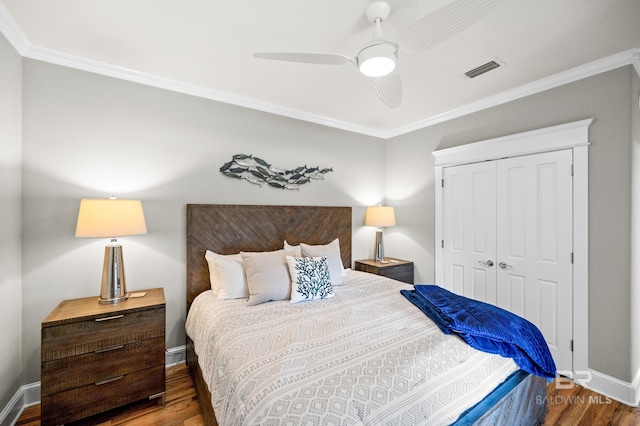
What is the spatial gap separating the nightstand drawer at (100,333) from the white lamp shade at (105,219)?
58 cm

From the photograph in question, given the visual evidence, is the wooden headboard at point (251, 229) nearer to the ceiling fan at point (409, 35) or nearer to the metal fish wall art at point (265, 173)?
the metal fish wall art at point (265, 173)

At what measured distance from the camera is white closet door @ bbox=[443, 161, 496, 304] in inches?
114

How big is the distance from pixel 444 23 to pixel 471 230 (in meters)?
2.38

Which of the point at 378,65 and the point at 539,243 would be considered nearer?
the point at 378,65

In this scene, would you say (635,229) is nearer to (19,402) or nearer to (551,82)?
(551,82)

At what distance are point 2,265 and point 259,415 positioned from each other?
6.62 ft

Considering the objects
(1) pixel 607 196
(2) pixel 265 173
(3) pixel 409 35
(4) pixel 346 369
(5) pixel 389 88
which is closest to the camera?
(4) pixel 346 369

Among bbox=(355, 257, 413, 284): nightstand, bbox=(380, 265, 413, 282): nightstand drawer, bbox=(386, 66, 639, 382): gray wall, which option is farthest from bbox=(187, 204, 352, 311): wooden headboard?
bbox=(386, 66, 639, 382): gray wall

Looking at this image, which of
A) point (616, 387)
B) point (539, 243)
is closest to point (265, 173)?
point (539, 243)

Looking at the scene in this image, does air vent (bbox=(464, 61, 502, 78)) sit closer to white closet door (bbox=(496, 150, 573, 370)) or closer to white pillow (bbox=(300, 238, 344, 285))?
white closet door (bbox=(496, 150, 573, 370))

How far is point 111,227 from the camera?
1.89 meters

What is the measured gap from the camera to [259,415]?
1.01m

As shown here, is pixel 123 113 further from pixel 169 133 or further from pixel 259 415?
pixel 259 415

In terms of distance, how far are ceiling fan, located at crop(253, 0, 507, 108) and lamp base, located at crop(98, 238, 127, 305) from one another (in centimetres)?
179
